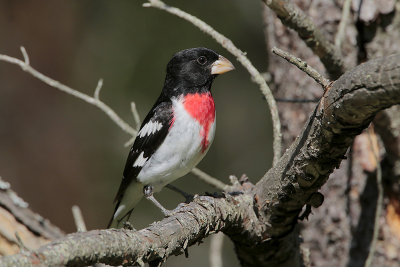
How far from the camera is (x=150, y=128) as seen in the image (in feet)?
13.2

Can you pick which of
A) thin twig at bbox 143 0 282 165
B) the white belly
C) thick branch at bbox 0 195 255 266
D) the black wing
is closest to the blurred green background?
the black wing

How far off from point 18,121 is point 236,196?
6830mm

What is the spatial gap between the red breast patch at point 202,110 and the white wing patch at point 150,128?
0.78 ft

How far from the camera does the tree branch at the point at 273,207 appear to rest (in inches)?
78.0

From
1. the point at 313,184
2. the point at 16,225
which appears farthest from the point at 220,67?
the point at 16,225

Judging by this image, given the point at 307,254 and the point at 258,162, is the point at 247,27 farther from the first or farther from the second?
the point at 307,254

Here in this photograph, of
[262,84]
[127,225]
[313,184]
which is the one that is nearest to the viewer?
[127,225]

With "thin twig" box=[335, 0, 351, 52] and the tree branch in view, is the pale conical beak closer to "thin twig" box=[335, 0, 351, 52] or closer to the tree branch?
"thin twig" box=[335, 0, 351, 52]

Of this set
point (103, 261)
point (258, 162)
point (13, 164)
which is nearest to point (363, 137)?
point (103, 261)

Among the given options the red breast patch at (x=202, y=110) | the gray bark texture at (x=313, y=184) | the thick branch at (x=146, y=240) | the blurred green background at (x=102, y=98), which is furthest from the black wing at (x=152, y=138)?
the blurred green background at (x=102, y=98)

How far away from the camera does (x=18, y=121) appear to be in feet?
30.5

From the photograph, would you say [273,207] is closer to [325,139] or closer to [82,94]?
[325,139]

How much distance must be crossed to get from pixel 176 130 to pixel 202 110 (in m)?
0.24

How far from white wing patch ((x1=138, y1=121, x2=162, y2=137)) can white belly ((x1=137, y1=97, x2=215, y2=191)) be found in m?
0.12
